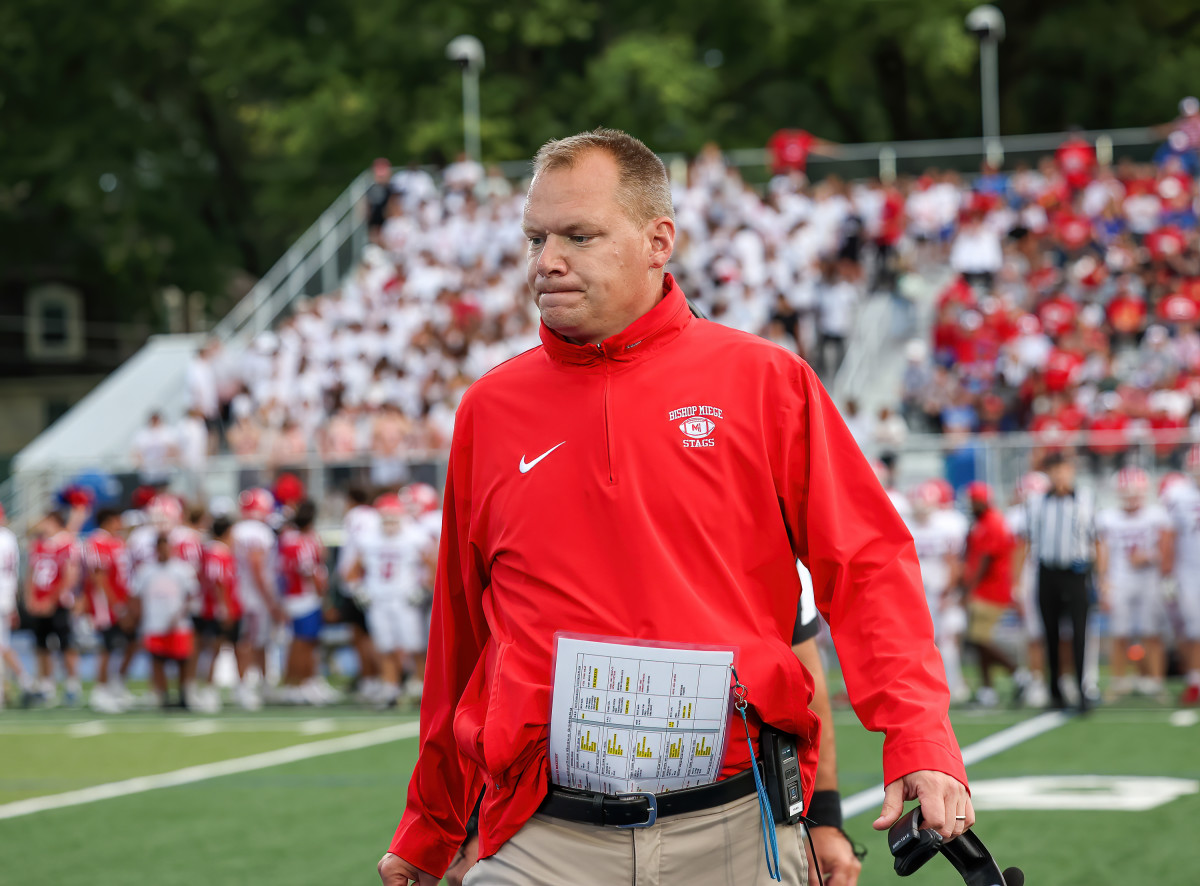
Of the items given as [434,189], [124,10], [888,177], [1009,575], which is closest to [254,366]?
[434,189]

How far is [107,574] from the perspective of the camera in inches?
715

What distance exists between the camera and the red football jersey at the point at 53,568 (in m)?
18.2

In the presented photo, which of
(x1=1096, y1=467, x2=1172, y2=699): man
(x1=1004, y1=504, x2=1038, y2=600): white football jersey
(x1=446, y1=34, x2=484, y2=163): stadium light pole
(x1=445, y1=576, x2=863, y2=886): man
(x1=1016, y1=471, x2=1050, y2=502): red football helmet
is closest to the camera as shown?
(x1=445, y1=576, x2=863, y2=886): man

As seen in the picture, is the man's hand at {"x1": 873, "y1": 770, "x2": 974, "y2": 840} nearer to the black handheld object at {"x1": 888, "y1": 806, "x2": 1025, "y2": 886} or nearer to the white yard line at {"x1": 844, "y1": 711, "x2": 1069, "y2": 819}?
the black handheld object at {"x1": 888, "y1": 806, "x2": 1025, "y2": 886}

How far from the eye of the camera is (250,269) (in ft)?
141

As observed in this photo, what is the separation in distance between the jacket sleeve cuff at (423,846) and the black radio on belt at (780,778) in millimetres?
694

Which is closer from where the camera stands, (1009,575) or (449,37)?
(1009,575)

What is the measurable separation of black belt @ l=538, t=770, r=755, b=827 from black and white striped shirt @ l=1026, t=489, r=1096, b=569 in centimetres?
1124

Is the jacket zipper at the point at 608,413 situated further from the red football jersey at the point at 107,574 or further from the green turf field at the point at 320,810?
the red football jersey at the point at 107,574

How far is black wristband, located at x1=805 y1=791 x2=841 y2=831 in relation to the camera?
3.86 meters

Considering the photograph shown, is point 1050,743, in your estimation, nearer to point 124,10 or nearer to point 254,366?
point 254,366

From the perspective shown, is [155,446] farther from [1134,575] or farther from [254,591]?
[1134,575]

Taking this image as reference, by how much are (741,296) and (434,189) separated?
24.8 feet

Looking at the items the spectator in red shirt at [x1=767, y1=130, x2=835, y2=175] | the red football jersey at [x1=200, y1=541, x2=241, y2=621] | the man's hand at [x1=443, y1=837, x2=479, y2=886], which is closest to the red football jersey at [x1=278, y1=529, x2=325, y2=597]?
the red football jersey at [x1=200, y1=541, x2=241, y2=621]
